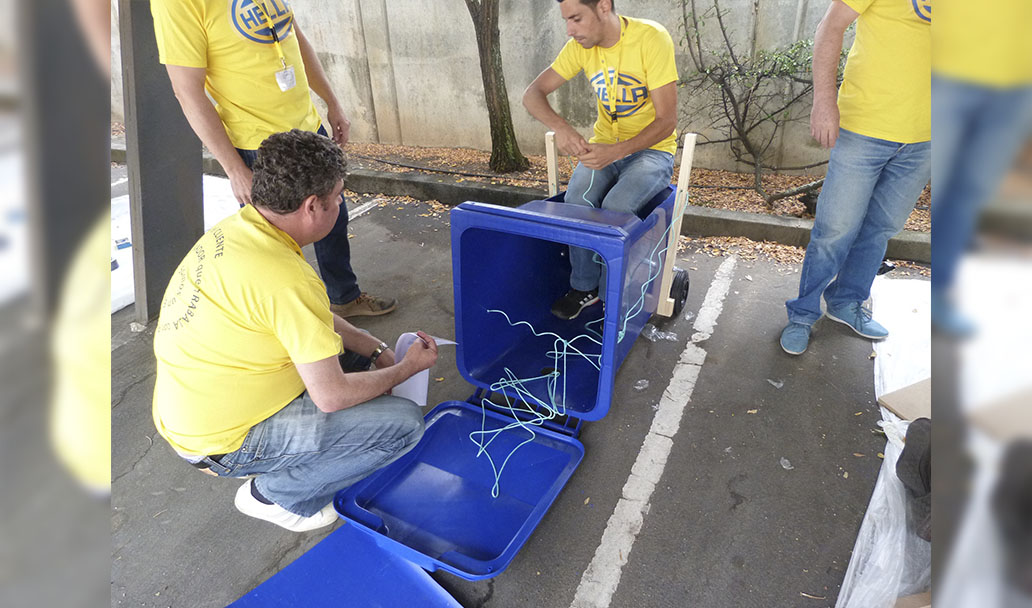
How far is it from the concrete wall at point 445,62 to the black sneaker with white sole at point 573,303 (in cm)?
328

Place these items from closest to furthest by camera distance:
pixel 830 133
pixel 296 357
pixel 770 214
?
pixel 296 357 → pixel 830 133 → pixel 770 214

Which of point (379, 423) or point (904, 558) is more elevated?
point (379, 423)

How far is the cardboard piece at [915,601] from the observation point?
1.70 meters

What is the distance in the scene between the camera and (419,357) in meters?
2.26

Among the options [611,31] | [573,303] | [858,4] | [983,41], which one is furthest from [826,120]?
[983,41]

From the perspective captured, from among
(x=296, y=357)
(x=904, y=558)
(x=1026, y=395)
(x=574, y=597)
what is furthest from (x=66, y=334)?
(x=904, y=558)

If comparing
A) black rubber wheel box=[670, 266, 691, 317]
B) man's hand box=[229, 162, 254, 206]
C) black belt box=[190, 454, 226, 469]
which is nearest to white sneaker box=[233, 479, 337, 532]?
black belt box=[190, 454, 226, 469]

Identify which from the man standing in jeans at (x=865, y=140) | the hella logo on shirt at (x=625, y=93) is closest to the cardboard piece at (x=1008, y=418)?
the man standing in jeans at (x=865, y=140)

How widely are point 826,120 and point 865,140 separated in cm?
20

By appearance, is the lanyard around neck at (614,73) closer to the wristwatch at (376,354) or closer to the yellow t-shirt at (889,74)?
the yellow t-shirt at (889,74)

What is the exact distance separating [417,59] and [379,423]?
18.7 ft

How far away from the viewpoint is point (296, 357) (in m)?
1.79

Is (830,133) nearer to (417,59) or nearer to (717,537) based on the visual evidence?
(717,537)

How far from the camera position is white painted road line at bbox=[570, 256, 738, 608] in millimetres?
2018
